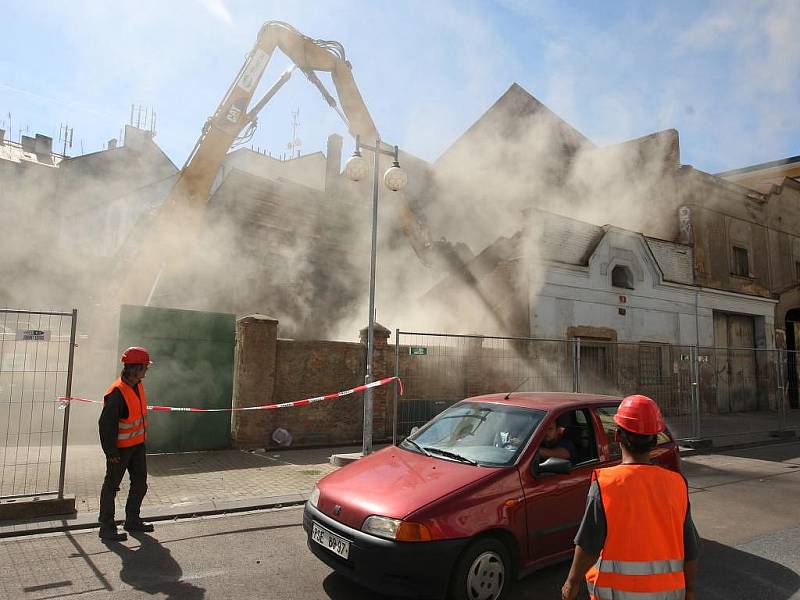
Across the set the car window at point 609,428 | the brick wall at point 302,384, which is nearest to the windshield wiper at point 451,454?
the car window at point 609,428

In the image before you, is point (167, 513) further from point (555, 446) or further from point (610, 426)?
point (610, 426)

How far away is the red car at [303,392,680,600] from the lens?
3.21 m

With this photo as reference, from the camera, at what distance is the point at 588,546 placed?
6.73ft

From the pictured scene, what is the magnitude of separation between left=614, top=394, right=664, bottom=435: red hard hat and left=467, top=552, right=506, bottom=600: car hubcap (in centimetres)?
170

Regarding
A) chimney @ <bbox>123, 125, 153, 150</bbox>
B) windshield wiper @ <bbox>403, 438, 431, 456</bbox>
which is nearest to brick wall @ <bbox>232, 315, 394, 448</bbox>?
windshield wiper @ <bbox>403, 438, 431, 456</bbox>

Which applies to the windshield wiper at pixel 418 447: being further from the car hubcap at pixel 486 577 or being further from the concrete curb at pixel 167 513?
the concrete curb at pixel 167 513

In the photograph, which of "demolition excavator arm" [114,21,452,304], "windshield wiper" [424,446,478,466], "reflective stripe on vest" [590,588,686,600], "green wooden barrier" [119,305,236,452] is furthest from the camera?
"demolition excavator arm" [114,21,452,304]

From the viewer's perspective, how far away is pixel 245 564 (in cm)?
422

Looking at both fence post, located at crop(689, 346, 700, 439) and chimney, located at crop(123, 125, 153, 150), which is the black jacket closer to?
fence post, located at crop(689, 346, 700, 439)

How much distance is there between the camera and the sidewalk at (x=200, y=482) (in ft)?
17.9

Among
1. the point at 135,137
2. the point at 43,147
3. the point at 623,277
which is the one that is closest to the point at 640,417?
the point at 623,277

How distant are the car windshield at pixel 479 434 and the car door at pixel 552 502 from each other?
14 centimetres

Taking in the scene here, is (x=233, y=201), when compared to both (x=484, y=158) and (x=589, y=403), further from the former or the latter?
(x=589, y=403)

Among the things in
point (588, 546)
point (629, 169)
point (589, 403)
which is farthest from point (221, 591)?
point (629, 169)
